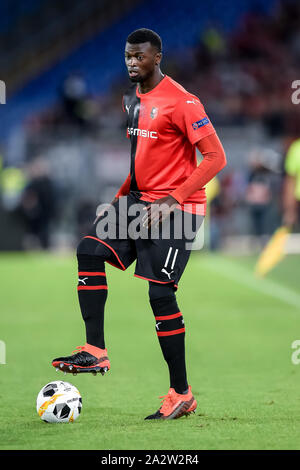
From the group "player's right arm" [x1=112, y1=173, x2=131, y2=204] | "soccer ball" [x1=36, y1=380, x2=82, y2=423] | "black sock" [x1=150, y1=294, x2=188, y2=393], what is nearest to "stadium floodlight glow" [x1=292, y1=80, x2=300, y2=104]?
"player's right arm" [x1=112, y1=173, x2=131, y2=204]

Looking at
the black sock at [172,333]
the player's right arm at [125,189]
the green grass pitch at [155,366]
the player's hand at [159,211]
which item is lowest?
the green grass pitch at [155,366]

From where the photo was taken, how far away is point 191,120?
476 centimetres

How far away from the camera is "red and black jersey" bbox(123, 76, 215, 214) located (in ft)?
15.8

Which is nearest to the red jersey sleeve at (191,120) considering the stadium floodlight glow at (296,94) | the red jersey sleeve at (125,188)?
the red jersey sleeve at (125,188)

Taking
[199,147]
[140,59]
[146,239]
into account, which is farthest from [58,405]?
[140,59]

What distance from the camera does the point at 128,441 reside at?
13.8 feet

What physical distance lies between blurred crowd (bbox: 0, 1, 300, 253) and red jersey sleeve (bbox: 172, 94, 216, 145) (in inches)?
455

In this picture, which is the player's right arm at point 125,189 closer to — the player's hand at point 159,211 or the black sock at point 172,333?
the player's hand at point 159,211

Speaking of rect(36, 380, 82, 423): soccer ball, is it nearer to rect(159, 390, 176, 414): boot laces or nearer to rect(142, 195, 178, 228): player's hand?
rect(159, 390, 176, 414): boot laces

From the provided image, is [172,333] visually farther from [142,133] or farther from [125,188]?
[142,133]

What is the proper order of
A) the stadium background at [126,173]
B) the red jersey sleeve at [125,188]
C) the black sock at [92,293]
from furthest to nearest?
the stadium background at [126,173]
the red jersey sleeve at [125,188]
the black sock at [92,293]

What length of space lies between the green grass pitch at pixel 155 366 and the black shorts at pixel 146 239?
0.82 meters

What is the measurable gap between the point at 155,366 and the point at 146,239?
201 centimetres

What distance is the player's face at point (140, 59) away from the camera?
4855 millimetres
